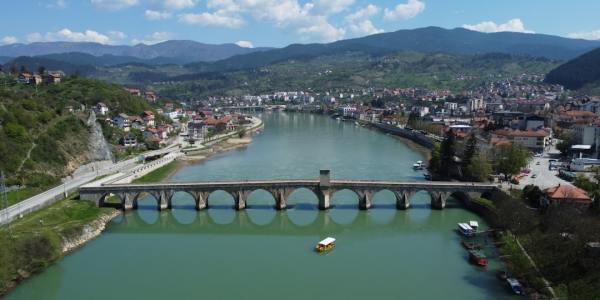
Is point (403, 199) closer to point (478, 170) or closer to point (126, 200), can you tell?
point (478, 170)

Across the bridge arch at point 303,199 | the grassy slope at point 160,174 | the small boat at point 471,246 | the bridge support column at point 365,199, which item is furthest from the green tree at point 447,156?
the grassy slope at point 160,174

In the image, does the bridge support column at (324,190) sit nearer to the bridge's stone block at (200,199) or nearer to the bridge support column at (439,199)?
the bridge support column at (439,199)

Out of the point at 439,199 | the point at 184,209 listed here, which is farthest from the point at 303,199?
Result: the point at 439,199

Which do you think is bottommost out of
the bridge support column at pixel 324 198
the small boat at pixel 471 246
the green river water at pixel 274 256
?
the green river water at pixel 274 256

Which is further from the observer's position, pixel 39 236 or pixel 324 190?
pixel 324 190

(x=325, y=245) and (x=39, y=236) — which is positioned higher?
(x=39, y=236)

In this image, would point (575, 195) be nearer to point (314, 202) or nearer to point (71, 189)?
point (314, 202)

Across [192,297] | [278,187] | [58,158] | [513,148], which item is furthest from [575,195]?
[58,158]
